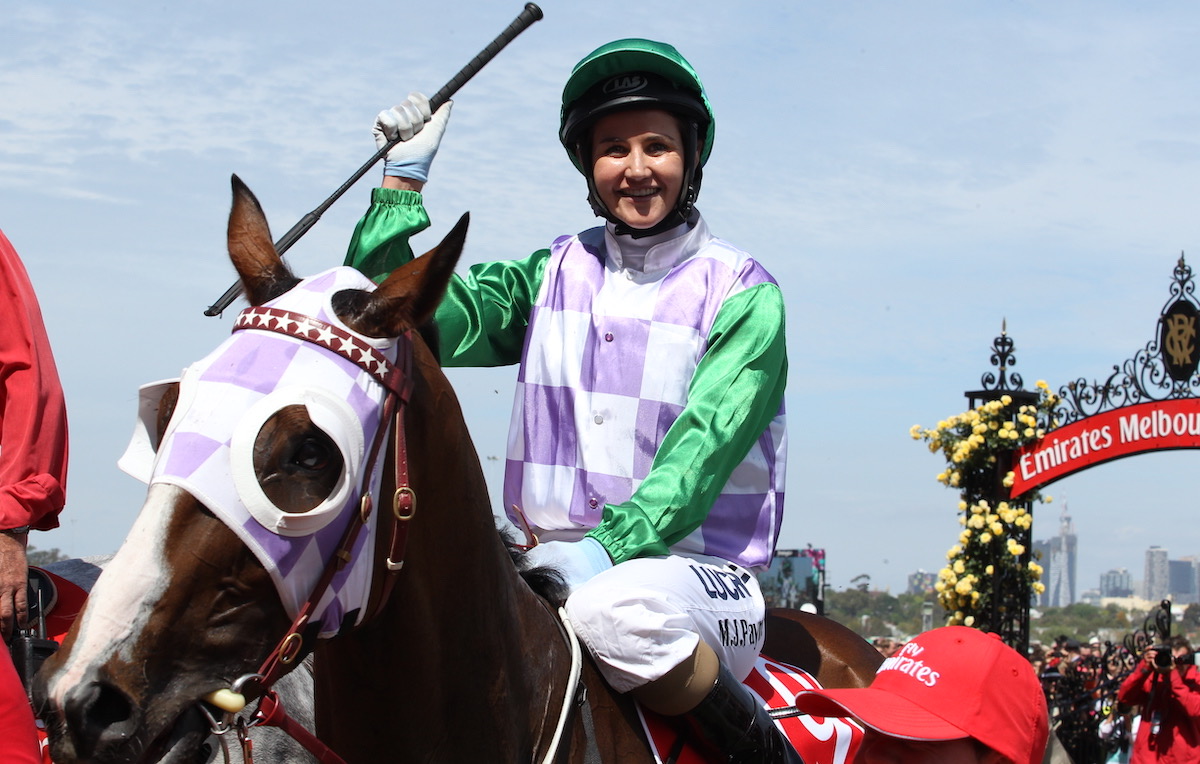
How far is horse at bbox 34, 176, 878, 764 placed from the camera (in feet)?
5.65

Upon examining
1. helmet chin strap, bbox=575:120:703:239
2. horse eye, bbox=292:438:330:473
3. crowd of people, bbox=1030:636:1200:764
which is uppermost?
helmet chin strap, bbox=575:120:703:239

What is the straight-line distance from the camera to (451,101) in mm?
3232

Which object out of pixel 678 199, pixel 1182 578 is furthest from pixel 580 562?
pixel 1182 578

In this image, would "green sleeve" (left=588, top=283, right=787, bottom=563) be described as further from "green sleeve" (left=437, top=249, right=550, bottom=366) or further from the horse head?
the horse head

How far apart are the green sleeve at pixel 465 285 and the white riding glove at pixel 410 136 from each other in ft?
0.22

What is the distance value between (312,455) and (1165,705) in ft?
32.5

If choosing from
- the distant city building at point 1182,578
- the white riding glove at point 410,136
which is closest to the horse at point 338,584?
the white riding glove at point 410,136

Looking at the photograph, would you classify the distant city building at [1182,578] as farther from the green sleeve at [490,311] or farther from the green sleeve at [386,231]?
the green sleeve at [386,231]

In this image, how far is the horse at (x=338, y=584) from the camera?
1724mm

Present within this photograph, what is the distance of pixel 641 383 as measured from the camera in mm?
2967

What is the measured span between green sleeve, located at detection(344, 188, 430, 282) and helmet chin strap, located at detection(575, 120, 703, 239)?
0.49 metres

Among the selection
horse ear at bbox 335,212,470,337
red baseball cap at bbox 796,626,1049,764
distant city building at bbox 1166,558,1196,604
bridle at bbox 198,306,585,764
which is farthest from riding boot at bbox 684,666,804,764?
distant city building at bbox 1166,558,1196,604

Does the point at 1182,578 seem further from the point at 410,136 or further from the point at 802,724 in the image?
the point at 410,136

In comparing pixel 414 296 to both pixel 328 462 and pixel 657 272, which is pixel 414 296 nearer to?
pixel 328 462
